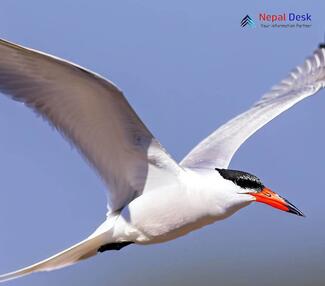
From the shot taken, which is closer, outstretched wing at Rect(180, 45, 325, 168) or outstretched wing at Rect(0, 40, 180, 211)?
outstretched wing at Rect(0, 40, 180, 211)

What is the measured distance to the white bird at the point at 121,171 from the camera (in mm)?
4457

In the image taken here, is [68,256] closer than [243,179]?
No

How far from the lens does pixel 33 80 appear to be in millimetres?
4492

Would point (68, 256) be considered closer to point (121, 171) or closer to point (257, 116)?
point (121, 171)

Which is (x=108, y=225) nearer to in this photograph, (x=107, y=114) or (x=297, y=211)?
(x=107, y=114)

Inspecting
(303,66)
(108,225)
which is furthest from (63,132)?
(303,66)

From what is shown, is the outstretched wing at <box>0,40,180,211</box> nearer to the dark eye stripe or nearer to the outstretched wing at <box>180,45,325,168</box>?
the dark eye stripe

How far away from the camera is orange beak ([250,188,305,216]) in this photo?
479cm

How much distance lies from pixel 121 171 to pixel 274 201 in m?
0.86

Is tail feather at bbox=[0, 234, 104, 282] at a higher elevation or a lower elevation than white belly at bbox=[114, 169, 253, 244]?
lower

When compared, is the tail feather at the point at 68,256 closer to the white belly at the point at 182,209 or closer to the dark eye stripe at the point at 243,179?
the white belly at the point at 182,209

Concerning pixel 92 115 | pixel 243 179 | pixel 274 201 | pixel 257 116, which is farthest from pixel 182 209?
pixel 257 116

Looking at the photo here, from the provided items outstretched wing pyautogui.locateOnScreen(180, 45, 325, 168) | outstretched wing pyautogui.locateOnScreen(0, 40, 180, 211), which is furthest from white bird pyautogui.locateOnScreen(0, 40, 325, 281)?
outstretched wing pyautogui.locateOnScreen(180, 45, 325, 168)

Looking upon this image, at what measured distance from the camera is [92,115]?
184 inches
